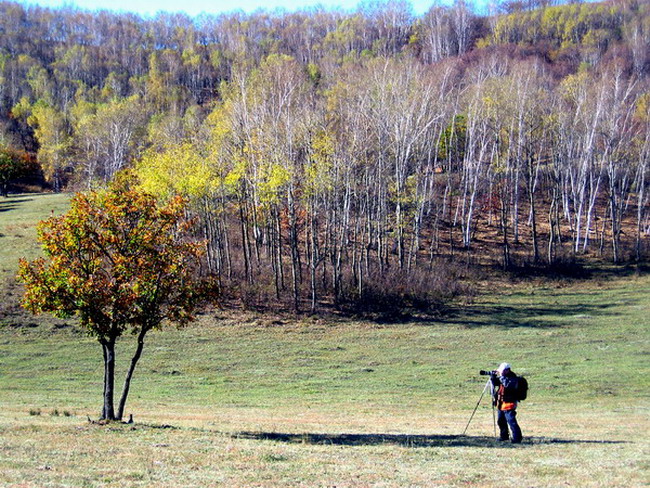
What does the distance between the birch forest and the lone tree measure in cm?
2480

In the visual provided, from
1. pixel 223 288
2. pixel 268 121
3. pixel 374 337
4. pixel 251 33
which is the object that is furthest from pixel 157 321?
pixel 251 33

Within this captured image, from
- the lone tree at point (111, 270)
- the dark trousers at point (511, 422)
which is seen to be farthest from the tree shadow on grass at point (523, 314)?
the lone tree at point (111, 270)

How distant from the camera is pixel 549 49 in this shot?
14025 cm

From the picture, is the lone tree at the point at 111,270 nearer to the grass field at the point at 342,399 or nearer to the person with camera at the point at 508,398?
the grass field at the point at 342,399

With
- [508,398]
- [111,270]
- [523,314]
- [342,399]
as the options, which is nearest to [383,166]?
[523,314]

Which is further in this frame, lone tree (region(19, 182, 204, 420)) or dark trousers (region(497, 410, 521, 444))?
lone tree (region(19, 182, 204, 420))

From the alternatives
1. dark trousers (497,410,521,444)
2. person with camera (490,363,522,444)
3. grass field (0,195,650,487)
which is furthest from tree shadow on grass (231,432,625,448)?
person with camera (490,363,522,444)

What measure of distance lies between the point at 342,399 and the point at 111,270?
37.7 ft

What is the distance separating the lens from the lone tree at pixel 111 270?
61.1 ft

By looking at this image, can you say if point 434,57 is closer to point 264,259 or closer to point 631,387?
point 264,259

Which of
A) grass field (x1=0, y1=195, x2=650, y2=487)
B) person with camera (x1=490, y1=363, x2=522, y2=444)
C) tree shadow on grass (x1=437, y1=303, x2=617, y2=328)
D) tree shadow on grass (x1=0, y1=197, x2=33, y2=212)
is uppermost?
tree shadow on grass (x1=0, y1=197, x2=33, y2=212)

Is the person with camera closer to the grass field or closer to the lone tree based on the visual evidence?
the grass field

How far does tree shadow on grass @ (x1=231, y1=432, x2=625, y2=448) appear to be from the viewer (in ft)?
53.7

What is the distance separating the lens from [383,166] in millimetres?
55094
